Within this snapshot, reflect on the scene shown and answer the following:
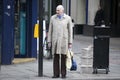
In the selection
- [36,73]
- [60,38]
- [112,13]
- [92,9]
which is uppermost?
[92,9]

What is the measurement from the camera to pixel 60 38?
13008mm

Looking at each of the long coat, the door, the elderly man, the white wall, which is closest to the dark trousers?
the elderly man

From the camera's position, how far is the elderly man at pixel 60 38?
13.0 meters

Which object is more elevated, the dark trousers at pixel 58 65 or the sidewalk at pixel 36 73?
the dark trousers at pixel 58 65

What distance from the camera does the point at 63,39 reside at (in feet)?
42.8

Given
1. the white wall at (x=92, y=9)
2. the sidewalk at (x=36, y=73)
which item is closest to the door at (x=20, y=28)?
the sidewalk at (x=36, y=73)

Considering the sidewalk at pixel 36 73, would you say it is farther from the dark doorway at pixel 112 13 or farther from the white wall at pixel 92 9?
the white wall at pixel 92 9

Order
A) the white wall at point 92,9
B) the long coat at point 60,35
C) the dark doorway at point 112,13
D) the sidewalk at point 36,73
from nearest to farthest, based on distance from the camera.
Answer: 1. the long coat at point 60,35
2. the sidewalk at point 36,73
3. the dark doorway at point 112,13
4. the white wall at point 92,9

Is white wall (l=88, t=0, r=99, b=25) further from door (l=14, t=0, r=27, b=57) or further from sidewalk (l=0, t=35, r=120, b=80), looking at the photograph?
door (l=14, t=0, r=27, b=57)

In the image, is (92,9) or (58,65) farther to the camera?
(92,9)

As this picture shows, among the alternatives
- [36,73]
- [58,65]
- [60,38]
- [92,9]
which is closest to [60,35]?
[60,38]

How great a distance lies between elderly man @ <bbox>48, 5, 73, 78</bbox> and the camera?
42.7 feet

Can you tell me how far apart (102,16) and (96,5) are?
3358mm

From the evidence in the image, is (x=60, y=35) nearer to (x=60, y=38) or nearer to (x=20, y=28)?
(x=60, y=38)
